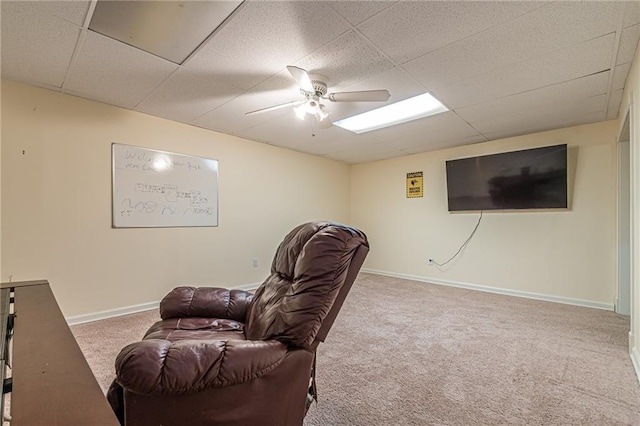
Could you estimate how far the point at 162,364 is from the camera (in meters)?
0.96

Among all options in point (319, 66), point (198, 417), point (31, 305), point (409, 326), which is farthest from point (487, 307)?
point (31, 305)

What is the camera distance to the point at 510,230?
4.14m

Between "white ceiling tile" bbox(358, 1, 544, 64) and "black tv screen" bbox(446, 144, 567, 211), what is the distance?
2.68 m

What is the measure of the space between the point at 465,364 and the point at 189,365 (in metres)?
1.98

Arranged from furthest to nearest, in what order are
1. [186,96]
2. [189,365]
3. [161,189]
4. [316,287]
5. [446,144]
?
[446,144] < [161,189] < [186,96] < [316,287] < [189,365]

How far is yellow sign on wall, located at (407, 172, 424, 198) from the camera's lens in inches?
200

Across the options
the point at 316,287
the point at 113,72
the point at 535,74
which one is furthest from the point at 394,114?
the point at 316,287

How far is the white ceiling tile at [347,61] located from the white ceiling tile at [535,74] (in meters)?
0.71

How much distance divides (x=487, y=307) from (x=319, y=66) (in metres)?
3.29

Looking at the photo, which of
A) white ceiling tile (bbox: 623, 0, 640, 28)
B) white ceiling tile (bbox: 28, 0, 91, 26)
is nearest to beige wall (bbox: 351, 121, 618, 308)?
white ceiling tile (bbox: 623, 0, 640, 28)

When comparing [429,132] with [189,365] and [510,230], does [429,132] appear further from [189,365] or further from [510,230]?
[189,365]

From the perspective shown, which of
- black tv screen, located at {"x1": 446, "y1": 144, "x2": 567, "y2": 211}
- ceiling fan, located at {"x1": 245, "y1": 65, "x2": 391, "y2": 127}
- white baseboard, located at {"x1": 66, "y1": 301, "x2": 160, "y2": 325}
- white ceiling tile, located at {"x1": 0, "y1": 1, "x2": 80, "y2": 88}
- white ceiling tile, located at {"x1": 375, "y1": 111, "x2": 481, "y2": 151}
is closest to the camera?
white ceiling tile, located at {"x1": 0, "y1": 1, "x2": 80, "y2": 88}

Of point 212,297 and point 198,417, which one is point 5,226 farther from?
point 198,417

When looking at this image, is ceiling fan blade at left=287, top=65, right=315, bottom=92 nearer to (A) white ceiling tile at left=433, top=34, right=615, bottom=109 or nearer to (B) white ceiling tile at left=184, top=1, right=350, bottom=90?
(B) white ceiling tile at left=184, top=1, right=350, bottom=90
